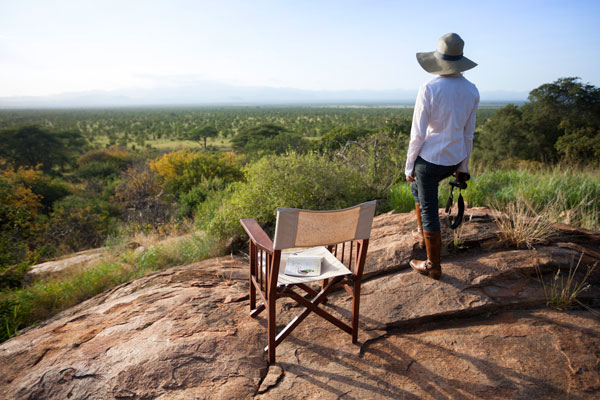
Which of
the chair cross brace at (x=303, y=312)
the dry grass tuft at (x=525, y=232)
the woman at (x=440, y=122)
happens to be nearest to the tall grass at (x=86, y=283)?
the chair cross brace at (x=303, y=312)

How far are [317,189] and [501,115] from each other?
23.6 m

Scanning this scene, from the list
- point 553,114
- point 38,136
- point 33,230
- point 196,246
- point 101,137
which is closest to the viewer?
point 196,246

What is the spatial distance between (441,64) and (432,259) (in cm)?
171

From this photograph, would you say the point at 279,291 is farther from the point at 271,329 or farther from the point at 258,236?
the point at 258,236

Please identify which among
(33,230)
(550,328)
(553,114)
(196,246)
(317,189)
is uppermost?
(553,114)

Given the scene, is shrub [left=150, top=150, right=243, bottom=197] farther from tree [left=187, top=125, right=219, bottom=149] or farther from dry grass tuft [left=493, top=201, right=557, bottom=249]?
tree [left=187, top=125, right=219, bottom=149]

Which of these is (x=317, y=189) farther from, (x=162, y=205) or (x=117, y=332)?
(x=162, y=205)

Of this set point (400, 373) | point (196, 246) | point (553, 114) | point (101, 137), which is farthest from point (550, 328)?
point (101, 137)

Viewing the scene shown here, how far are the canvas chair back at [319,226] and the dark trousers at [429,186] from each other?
0.88 meters

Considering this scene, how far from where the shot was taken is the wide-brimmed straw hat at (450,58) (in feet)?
9.61

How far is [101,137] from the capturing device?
47.7 metres

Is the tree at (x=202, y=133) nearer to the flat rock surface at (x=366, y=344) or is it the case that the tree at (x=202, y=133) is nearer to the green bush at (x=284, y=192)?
the green bush at (x=284, y=192)

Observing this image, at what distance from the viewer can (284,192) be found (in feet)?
19.3

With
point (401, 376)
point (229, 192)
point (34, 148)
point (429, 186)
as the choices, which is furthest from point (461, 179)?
point (34, 148)
